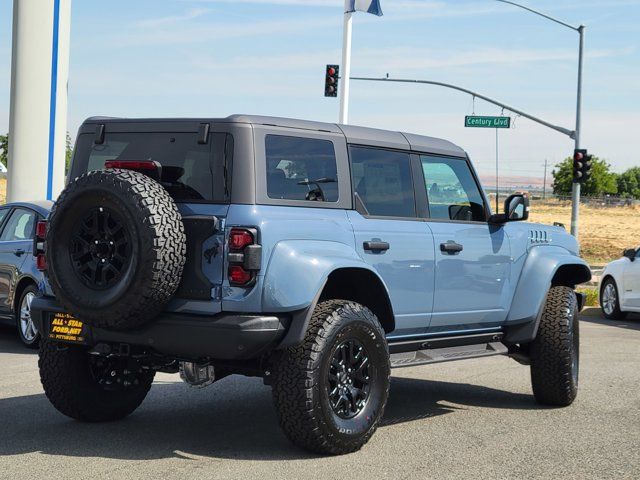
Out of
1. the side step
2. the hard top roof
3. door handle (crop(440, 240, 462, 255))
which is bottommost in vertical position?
the side step

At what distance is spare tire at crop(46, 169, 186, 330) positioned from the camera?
588 cm

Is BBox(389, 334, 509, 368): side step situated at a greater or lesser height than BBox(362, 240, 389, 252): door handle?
lesser

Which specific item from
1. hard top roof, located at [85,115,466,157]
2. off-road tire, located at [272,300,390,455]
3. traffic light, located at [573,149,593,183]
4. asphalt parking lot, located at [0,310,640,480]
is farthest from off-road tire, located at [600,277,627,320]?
traffic light, located at [573,149,593,183]

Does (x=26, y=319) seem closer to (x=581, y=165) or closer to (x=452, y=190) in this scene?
(x=452, y=190)

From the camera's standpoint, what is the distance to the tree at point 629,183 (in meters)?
177

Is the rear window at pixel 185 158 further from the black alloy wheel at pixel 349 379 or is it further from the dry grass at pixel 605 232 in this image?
the dry grass at pixel 605 232

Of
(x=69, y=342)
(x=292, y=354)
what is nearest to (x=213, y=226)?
(x=292, y=354)

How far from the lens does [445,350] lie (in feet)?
25.4

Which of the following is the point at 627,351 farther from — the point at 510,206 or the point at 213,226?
the point at 213,226

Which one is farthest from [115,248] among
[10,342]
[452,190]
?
[10,342]

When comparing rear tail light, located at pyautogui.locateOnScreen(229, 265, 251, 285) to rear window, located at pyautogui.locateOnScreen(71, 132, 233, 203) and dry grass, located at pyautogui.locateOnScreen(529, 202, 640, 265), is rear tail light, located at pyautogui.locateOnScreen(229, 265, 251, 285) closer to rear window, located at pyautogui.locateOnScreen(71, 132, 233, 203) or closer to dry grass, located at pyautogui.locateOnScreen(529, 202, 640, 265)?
rear window, located at pyautogui.locateOnScreen(71, 132, 233, 203)

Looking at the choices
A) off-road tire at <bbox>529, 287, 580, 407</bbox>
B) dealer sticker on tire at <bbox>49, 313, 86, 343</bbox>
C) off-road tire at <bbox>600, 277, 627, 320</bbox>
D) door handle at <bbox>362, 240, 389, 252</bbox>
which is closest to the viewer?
dealer sticker on tire at <bbox>49, 313, 86, 343</bbox>

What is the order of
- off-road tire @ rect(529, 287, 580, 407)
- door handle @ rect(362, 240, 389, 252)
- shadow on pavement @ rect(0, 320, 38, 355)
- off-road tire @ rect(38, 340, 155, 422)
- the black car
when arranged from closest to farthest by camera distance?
door handle @ rect(362, 240, 389, 252), off-road tire @ rect(38, 340, 155, 422), off-road tire @ rect(529, 287, 580, 407), shadow on pavement @ rect(0, 320, 38, 355), the black car

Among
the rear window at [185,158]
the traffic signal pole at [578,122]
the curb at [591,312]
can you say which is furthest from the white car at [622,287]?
the traffic signal pole at [578,122]
